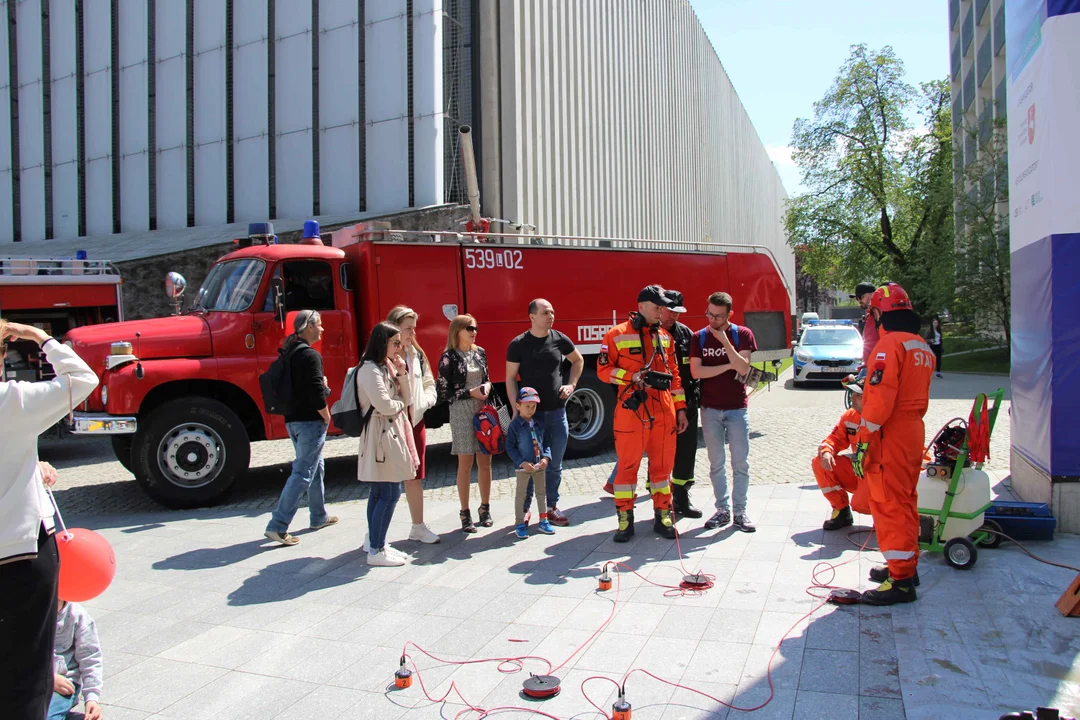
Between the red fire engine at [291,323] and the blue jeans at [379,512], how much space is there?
2811 mm

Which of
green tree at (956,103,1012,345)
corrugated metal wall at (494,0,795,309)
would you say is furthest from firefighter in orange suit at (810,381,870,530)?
green tree at (956,103,1012,345)

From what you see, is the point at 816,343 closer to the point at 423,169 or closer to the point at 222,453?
the point at 423,169

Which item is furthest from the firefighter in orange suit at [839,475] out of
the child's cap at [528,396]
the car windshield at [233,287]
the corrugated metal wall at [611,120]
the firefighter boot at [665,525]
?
the corrugated metal wall at [611,120]

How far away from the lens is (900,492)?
448 cm

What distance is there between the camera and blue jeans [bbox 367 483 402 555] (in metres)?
5.70

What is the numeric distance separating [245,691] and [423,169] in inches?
611

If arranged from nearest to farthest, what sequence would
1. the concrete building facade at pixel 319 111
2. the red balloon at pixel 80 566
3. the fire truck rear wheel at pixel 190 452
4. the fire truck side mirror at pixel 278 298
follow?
the red balloon at pixel 80 566, the fire truck rear wheel at pixel 190 452, the fire truck side mirror at pixel 278 298, the concrete building facade at pixel 319 111

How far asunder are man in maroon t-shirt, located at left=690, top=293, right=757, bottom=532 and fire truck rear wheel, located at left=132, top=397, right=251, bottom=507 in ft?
15.3

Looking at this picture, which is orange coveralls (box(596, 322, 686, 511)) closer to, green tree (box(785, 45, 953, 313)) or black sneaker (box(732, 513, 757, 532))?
black sneaker (box(732, 513, 757, 532))

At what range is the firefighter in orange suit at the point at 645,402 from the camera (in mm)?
5867

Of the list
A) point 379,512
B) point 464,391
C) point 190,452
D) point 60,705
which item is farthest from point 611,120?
point 60,705

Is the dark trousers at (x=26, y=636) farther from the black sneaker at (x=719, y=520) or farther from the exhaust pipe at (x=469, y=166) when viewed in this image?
the exhaust pipe at (x=469, y=166)

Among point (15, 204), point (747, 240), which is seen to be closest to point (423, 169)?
point (15, 204)

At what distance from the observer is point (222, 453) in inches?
309
